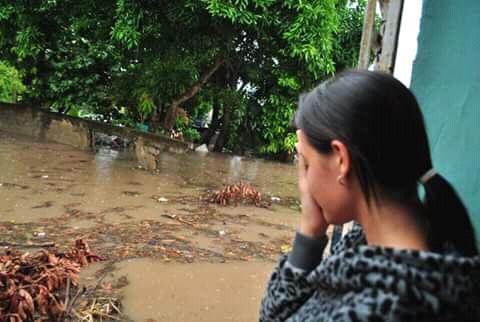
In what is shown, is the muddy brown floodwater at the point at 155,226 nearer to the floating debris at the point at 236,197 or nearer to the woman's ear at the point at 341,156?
the floating debris at the point at 236,197

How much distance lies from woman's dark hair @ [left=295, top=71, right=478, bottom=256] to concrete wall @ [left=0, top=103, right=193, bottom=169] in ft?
27.5

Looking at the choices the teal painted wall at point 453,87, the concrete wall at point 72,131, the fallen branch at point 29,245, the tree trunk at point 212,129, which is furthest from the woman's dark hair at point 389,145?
the tree trunk at point 212,129

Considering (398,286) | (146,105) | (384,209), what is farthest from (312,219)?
(146,105)

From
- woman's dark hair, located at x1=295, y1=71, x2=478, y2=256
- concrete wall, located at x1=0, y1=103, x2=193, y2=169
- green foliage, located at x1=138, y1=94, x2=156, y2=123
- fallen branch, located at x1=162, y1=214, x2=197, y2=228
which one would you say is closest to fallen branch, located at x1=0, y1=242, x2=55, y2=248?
fallen branch, located at x1=162, y1=214, x2=197, y2=228

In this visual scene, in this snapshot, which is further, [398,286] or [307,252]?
[307,252]

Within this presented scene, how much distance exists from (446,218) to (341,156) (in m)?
0.25

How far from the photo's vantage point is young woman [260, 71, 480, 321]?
33.4 inches

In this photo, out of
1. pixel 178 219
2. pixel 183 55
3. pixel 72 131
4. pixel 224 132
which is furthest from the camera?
pixel 224 132

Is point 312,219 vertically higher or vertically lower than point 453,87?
lower

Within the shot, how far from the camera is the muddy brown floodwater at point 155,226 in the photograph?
362cm

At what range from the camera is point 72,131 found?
36.3 ft

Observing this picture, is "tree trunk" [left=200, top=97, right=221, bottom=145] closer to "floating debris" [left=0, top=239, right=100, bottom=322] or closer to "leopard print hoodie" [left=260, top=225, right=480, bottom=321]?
"floating debris" [left=0, top=239, right=100, bottom=322]

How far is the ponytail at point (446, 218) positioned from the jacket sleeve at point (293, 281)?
12.3 inches

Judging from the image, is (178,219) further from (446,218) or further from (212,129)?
(212,129)
